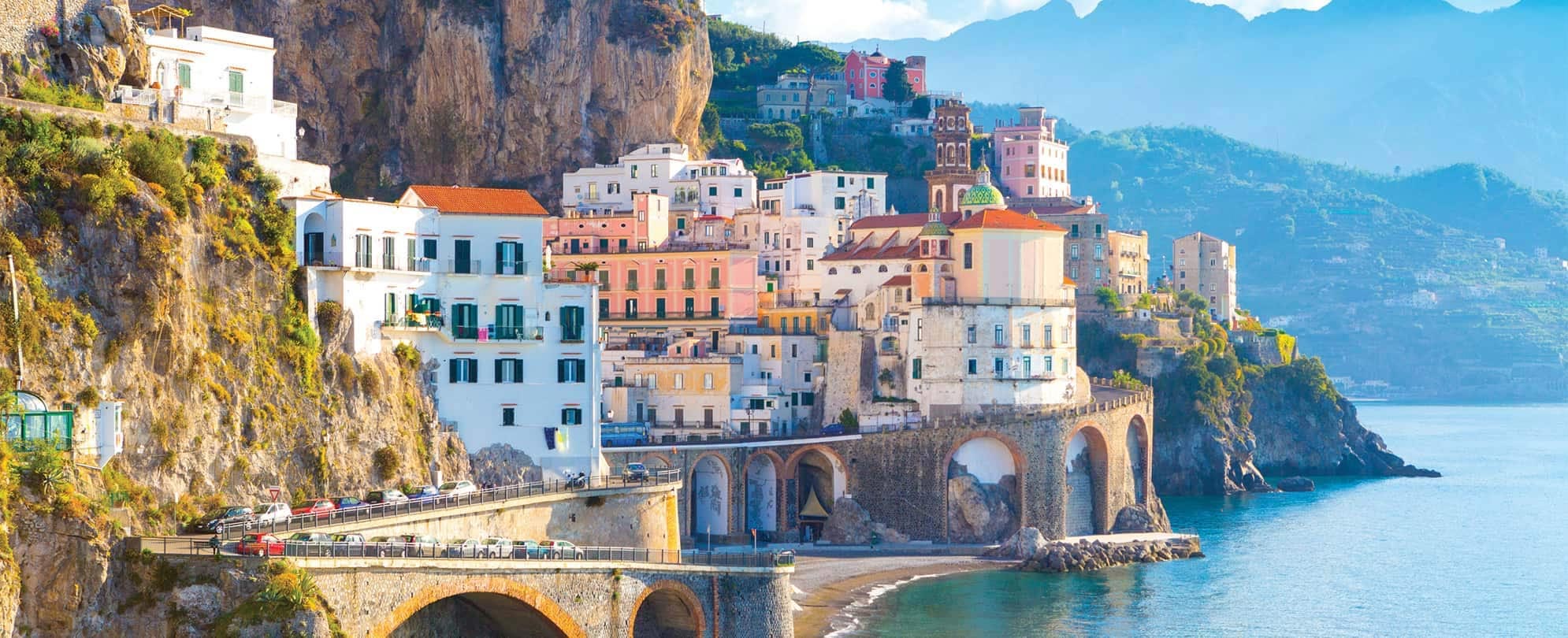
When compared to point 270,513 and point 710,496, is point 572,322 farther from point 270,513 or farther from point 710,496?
point 710,496

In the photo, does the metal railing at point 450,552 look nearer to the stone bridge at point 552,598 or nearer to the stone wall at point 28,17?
the stone bridge at point 552,598

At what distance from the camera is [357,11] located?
4719 inches

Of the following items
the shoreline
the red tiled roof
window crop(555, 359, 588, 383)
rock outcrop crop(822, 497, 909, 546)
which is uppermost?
the red tiled roof

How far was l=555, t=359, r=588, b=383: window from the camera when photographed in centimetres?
7306

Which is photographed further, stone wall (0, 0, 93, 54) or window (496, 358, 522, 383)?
window (496, 358, 522, 383)

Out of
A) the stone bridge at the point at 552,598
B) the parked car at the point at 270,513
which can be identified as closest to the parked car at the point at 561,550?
the stone bridge at the point at 552,598

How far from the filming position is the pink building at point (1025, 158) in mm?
160750

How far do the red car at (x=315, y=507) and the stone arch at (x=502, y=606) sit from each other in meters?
3.63

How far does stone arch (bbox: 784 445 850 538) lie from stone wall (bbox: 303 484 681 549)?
25.3 meters

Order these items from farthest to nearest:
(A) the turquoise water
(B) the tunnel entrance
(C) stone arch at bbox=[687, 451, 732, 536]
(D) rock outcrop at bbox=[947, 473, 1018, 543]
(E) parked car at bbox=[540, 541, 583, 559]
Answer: (D) rock outcrop at bbox=[947, 473, 1018, 543]
(C) stone arch at bbox=[687, 451, 732, 536]
(A) the turquoise water
(E) parked car at bbox=[540, 541, 583, 559]
(B) the tunnel entrance

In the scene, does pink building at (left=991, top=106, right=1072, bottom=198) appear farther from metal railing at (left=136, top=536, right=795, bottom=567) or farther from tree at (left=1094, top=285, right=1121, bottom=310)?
metal railing at (left=136, top=536, right=795, bottom=567)

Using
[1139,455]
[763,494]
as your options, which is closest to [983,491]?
[763,494]

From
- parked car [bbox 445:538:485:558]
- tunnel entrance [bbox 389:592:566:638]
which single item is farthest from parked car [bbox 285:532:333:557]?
tunnel entrance [bbox 389:592:566:638]

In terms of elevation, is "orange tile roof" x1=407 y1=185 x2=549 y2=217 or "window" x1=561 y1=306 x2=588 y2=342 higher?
"orange tile roof" x1=407 y1=185 x2=549 y2=217
